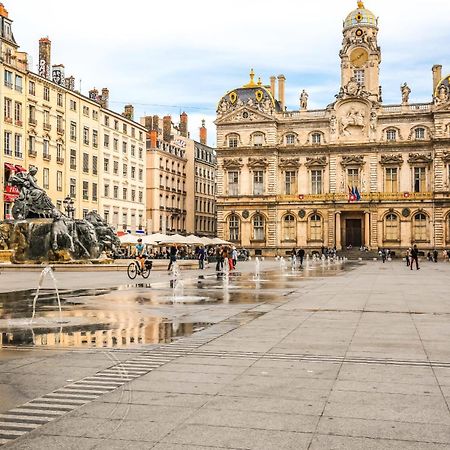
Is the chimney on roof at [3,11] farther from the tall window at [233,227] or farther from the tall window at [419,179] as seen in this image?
the tall window at [419,179]

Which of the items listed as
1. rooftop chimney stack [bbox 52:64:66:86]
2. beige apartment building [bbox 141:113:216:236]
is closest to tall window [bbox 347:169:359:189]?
beige apartment building [bbox 141:113:216:236]

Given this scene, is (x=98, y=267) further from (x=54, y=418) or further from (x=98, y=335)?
(x=54, y=418)

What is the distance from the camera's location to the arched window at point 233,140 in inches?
3277

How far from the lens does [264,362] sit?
9.51 m

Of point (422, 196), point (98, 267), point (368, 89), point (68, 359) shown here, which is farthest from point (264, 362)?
point (368, 89)

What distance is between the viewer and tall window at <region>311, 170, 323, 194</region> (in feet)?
267

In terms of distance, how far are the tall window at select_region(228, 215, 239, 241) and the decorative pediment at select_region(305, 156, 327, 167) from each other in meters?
11.3

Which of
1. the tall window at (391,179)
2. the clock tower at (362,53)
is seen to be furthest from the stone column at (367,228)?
the clock tower at (362,53)

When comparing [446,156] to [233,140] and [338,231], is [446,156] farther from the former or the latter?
[233,140]

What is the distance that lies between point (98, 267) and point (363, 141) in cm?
4963

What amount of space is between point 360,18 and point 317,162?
18.9 meters

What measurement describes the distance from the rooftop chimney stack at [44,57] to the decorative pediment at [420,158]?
1634 inches

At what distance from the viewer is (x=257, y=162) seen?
8262 cm

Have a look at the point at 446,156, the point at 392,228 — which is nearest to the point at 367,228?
the point at 392,228
